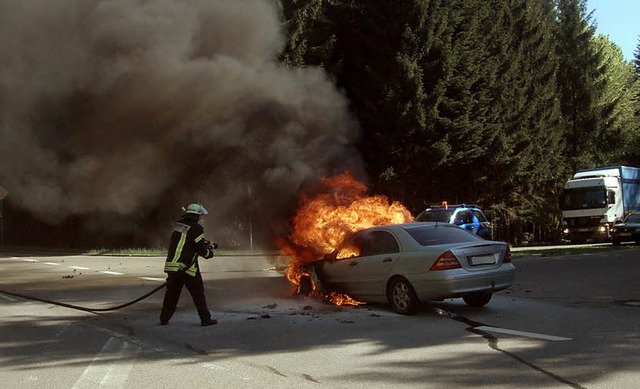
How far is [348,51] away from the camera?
22734 mm

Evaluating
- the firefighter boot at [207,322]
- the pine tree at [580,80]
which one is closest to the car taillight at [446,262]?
the firefighter boot at [207,322]

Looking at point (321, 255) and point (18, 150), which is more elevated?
Result: point (18, 150)

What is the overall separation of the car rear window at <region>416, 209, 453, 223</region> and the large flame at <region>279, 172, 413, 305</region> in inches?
234

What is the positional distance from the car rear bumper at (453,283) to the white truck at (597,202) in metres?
20.5

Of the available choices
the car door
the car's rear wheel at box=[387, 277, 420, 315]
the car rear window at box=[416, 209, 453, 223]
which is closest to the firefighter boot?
the car door

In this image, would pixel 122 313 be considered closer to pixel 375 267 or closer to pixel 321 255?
pixel 321 255

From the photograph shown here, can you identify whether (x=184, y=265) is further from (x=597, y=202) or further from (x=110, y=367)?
(x=597, y=202)

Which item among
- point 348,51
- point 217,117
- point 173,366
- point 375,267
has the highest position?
point 348,51

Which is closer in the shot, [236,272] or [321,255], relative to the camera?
[321,255]

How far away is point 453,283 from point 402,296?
2.81 ft

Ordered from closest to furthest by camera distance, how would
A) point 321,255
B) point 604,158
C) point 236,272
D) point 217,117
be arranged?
point 321,255, point 217,117, point 236,272, point 604,158

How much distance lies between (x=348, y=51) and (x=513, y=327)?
1682cm

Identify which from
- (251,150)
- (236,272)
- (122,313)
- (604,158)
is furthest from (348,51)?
(604,158)

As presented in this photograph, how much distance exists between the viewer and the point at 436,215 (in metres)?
18.1
